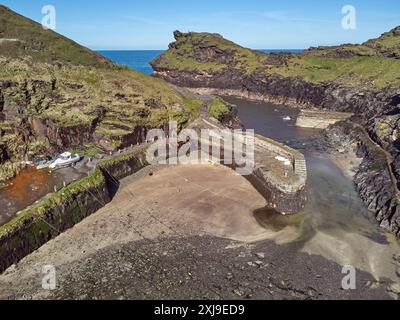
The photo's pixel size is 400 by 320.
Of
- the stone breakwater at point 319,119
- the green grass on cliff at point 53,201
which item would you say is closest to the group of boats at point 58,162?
the green grass on cliff at point 53,201

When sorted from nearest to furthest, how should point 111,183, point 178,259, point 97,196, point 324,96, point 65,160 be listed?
point 178,259 → point 97,196 → point 65,160 → point 111,183 → point 324,96

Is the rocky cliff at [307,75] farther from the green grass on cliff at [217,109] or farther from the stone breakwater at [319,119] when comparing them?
the green grass on cliff at [217,109]

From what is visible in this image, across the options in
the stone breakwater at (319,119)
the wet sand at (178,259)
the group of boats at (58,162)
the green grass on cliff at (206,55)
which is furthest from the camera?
the green grass on cliff at (206,55)

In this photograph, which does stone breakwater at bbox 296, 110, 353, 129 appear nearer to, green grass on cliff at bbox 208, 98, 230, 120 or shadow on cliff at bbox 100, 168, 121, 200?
green grass on cliff at bbox 208, 98, 230, 120

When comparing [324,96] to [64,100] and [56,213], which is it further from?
[56,213]

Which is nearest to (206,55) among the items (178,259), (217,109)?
(217,109)

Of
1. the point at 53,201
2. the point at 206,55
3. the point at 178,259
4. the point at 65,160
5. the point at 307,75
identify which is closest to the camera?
the point at 178,259

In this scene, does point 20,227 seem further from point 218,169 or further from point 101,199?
point 218,169
